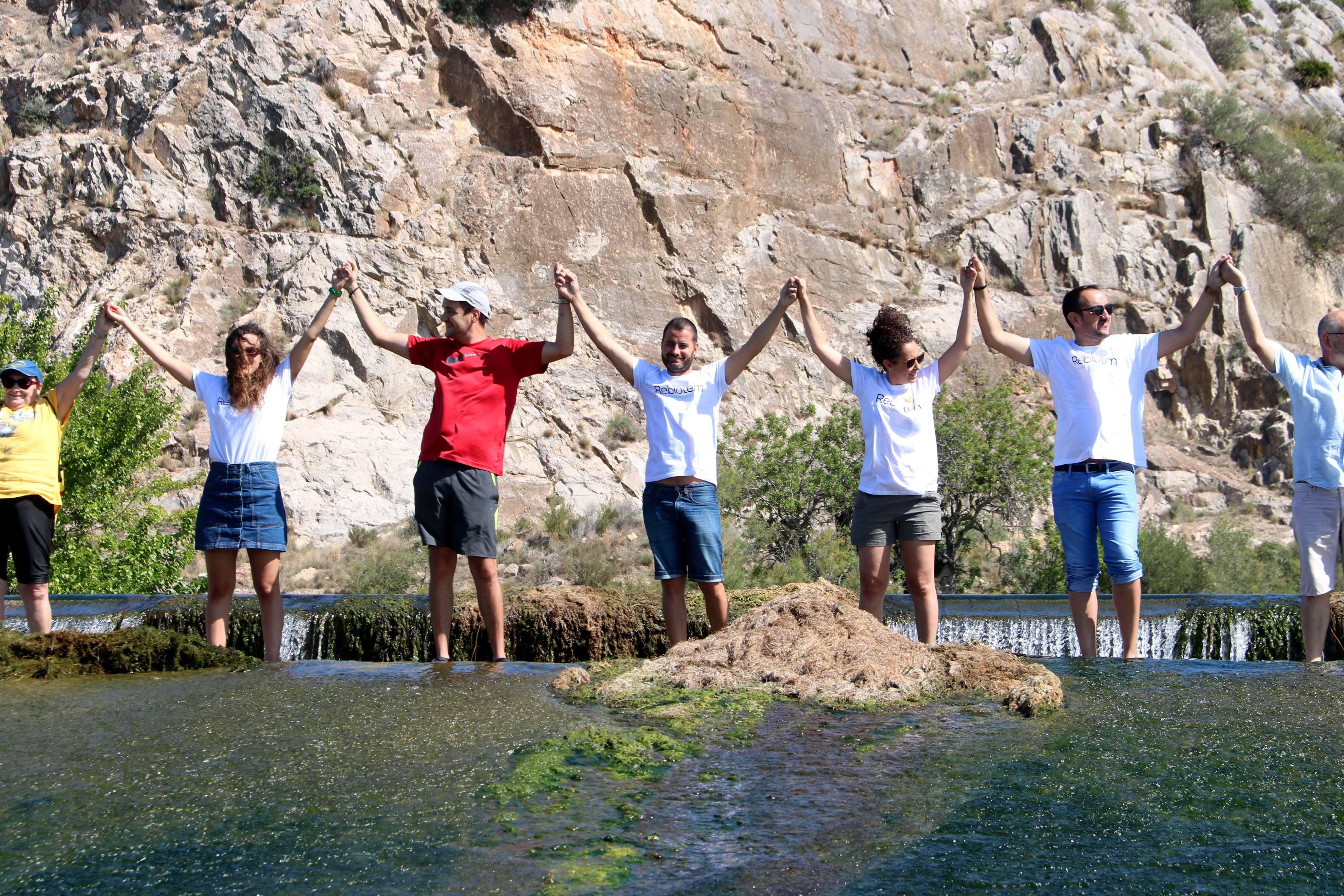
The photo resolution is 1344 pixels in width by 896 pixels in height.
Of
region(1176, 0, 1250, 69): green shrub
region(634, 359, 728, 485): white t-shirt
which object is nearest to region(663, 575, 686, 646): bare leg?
region(634, 359, 728, 485): white t-shirt

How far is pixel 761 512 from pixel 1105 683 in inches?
388

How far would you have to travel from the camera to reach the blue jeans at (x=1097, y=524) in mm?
5297

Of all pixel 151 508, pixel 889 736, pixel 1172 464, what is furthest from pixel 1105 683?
pixel 1172 464

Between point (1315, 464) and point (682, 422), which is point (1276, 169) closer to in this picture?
point (1315, 464)

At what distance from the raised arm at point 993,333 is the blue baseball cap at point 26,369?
5.24 metres

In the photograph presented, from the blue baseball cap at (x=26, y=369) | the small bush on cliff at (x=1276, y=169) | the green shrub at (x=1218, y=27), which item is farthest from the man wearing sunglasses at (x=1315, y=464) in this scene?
the green shrub at (x=1218, y=27)

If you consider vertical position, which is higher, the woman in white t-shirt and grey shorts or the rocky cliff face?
the rocky cliff face

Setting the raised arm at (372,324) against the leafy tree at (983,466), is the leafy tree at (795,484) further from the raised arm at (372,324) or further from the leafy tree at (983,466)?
the raised arm at (372,324)

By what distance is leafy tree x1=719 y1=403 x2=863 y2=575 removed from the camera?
14.0 m

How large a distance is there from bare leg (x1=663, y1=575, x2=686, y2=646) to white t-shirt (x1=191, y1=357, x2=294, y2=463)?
217 cm

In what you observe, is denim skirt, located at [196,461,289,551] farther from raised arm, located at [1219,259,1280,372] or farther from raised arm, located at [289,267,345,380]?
raised arm, located at [1219,259,1280,372]

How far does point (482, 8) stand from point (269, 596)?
1885 centimetres

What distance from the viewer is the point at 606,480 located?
18125 millimetres

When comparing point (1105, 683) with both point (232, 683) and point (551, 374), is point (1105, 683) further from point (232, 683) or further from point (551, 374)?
point (551, 374)
